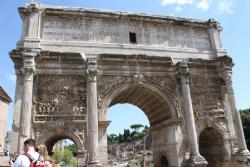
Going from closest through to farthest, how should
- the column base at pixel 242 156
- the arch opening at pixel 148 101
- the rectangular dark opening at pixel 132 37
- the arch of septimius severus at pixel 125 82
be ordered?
the arch of septimius severus at pixel 125 82
the column base at pixel 242 156
the arch opening at pixel 148 101
the rectangular dark opening at pixel 132 37

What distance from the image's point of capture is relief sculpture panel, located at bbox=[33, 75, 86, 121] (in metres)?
11.0

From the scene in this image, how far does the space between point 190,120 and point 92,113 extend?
4526 mm

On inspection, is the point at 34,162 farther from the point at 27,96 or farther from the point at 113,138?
the point at 113,138

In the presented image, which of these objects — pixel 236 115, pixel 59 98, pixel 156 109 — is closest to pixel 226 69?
pixel 236 115

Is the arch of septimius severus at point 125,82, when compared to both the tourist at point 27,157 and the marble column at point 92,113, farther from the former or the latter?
the tourist at point 27,157

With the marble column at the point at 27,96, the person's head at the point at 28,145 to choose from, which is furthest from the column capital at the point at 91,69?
the person's head at the point at 28,145

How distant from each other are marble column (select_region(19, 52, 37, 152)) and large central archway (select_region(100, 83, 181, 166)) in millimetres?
2996

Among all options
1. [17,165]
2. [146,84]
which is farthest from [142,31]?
[17,165]

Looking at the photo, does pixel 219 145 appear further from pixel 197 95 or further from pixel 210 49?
pixel 210 49

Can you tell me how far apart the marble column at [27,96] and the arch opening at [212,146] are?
27.7ft

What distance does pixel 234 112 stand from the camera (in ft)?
41.9

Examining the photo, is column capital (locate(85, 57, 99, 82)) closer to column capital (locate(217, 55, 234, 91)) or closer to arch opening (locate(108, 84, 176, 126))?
arch opening (locate(108, 84, 176, 126))

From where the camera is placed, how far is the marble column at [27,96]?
10055 mm

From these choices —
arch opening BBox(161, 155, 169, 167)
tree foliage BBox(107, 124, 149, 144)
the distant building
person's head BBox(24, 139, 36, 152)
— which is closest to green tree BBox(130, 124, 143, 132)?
tree foliage BBox(107, 124, 149, 144)
